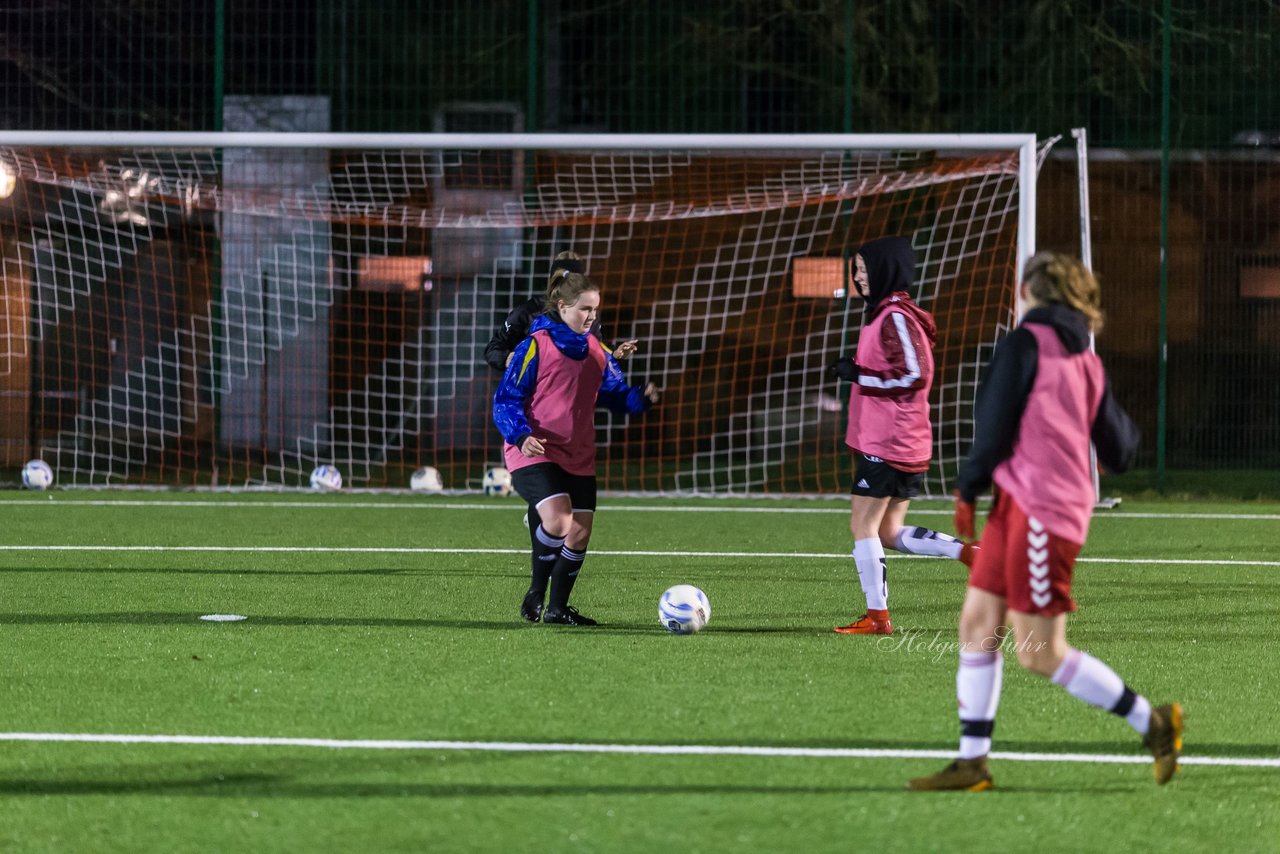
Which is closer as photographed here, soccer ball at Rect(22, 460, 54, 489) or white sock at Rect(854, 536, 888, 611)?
white sock at Rect(854, 536, 888, 611)

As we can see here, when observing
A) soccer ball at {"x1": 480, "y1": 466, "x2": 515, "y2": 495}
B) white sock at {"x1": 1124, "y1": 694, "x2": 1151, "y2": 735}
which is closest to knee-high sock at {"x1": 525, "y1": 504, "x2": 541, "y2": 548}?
white sock at {"x1": 1124, "y1": 694, "x2": 1151, "y2": 735}

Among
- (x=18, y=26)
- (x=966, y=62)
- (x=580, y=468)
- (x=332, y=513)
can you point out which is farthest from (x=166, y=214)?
(x=580, y=468)

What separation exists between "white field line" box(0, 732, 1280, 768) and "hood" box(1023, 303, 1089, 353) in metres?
1.30

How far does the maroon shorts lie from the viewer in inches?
177

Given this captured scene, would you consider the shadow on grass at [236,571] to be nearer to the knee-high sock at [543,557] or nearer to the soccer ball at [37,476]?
the knee-high sock at [543,557]

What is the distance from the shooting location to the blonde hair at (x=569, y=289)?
7.36m

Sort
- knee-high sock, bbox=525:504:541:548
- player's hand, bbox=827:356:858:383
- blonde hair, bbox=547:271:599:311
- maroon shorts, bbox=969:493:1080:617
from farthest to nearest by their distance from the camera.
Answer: knee-high sock, bbox=525:504:541:548
blonde hair, bbox=547:271:599:311
player's hand, bbox=827:356:858:383
maroon shorts, bbox=969:493:1080:617

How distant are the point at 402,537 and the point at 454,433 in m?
4.11

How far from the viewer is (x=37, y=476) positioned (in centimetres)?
1395

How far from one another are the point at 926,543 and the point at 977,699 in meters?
3.25

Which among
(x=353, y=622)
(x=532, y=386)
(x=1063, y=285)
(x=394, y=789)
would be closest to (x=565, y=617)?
(x=353, y=622)

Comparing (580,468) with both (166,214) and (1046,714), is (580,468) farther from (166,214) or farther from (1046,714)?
(166,214)

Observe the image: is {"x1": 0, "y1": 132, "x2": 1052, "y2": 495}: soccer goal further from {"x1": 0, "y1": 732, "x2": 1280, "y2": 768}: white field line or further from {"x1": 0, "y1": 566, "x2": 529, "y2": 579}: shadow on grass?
{"x1": 0, "y1": 732, "x2": 1280, "y2": 768}: white field line

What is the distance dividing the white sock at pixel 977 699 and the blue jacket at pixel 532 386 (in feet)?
9.97
